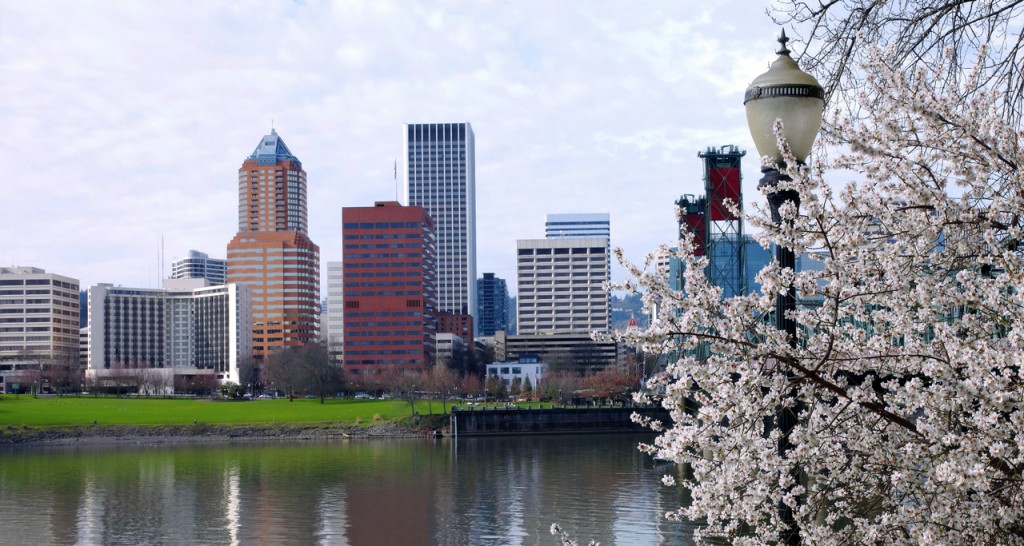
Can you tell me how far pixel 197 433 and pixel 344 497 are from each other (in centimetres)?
6549

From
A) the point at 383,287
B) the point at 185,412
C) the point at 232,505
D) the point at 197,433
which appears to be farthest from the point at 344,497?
the point at 383,287

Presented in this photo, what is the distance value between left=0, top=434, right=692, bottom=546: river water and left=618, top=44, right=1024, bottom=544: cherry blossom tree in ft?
106

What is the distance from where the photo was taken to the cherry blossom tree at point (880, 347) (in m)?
6.41

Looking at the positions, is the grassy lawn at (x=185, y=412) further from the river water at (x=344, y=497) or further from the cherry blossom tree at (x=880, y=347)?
the cherry blossom tree at (x=880, y=347)

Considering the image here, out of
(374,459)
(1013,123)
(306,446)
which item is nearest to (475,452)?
(374,459)

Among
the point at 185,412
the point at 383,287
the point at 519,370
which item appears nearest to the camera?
the point at 185,412

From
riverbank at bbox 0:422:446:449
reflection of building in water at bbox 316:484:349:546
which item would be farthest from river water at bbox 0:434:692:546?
riverbank at bbox 0:422:446:449

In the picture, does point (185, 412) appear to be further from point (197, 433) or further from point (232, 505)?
point (232, 505)

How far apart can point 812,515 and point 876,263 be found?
185 centimetres

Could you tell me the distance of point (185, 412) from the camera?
427 feet

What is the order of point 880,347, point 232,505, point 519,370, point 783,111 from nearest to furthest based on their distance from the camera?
point 880,347, point 783,111, point 232,505, point 519,370

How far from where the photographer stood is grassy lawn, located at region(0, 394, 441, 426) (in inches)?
4754

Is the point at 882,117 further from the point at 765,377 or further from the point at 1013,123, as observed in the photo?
the point at 1013,123

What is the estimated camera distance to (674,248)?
759cm
